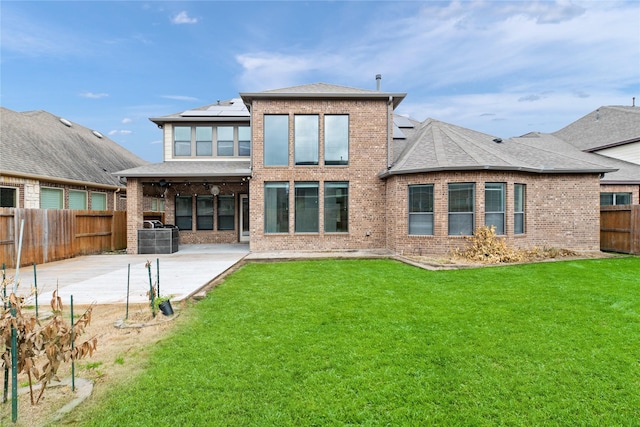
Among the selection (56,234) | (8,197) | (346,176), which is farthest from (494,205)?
(8,197)

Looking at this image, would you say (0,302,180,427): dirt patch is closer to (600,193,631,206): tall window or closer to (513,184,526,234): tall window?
(513,184,526,234): tall window

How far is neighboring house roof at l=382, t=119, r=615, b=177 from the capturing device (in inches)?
410

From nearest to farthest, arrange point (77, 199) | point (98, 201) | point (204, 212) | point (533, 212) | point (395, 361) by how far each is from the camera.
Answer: point (395, 361) → point (533, 212) → point (77, 199) → point (204, 212) → point (98, 201)

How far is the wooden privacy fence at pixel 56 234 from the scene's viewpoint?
899cm

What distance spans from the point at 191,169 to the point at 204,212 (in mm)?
3273

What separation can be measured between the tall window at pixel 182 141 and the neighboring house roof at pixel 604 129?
858 inches

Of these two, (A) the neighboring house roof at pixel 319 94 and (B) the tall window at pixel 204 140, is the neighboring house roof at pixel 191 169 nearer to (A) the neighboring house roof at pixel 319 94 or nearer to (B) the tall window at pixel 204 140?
(B) the tall window at pixel 204 140

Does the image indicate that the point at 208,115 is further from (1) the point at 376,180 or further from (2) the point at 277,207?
(1) the point at 376,180

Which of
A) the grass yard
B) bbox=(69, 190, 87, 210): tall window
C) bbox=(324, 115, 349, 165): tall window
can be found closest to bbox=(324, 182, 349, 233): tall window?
bbox=(324, 115, 349, 165): tall window

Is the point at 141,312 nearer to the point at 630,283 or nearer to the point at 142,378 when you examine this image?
the point at 142,378

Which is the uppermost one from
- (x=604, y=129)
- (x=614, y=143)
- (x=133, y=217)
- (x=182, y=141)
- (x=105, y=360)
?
(x=604, y=129)

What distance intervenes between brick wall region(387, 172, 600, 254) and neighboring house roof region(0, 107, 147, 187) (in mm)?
14353

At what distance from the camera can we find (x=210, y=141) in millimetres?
14594

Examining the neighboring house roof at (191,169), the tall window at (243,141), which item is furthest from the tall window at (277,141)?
the tall window at (243,141)
